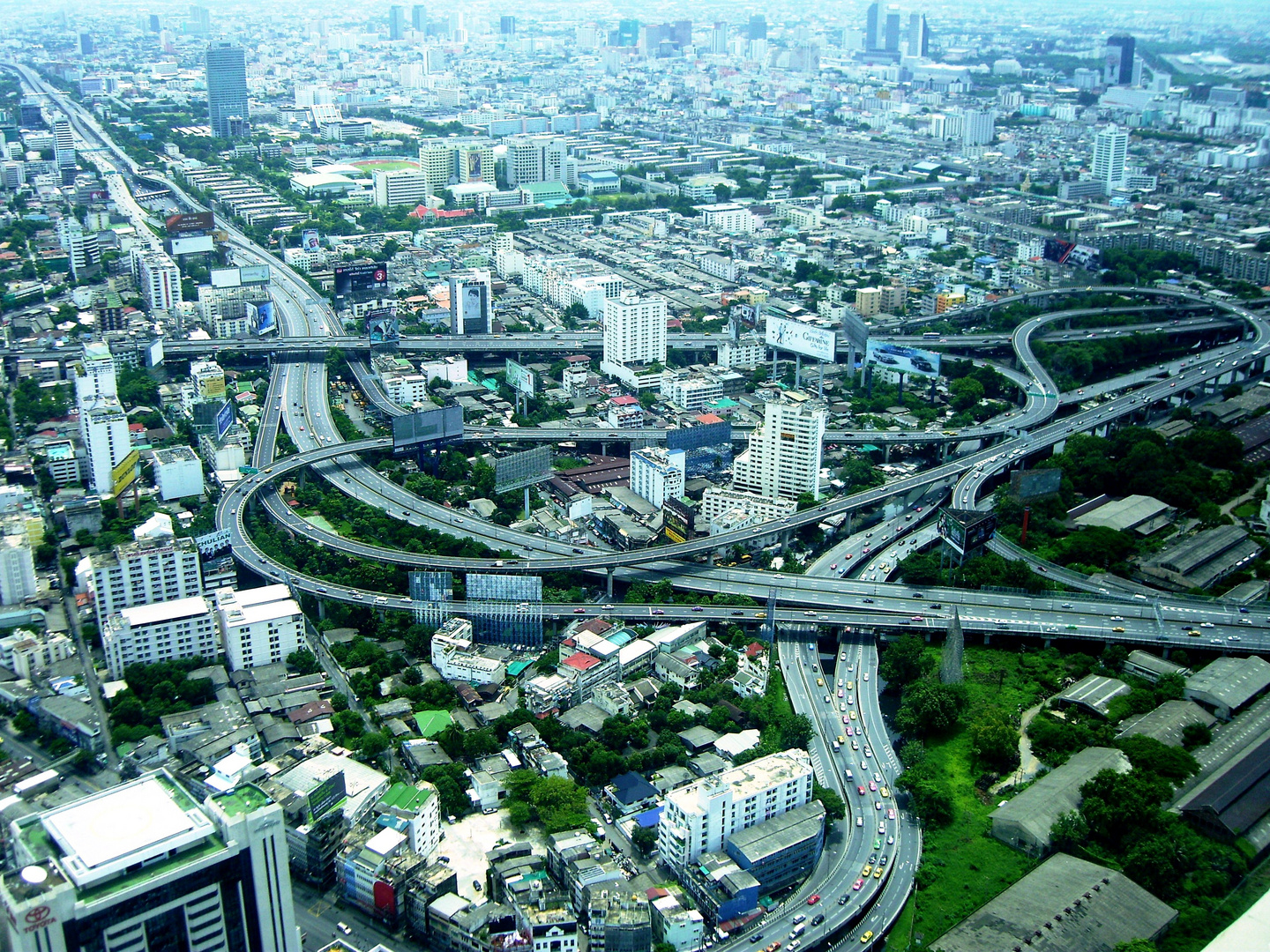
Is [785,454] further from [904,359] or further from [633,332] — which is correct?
[633,332]

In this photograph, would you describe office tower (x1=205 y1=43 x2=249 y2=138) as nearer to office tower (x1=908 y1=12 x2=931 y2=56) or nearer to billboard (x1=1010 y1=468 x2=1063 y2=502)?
billboard (x1=1010 y1=468 x2=1063 y2=502)

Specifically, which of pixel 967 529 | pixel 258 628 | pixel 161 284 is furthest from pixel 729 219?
pixel 258 628

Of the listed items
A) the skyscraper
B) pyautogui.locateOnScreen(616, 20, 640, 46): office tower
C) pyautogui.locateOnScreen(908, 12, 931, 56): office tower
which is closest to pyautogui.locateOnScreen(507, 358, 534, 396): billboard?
pyautogui.locateOnScreen(908, 12, 931, 56): office tower

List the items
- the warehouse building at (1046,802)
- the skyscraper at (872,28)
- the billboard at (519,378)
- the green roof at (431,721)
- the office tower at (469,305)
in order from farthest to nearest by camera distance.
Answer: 1. the skyscraper at (872,28)
2. the office tower at (469,305)
3. the billboard at (519,378)
4. the green roof at (431,721)
5. the warehouse building at (1046,802)

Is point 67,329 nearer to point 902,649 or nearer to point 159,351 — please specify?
point 159,351

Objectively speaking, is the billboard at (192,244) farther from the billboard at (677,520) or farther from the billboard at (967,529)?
the billboard at (967,529)

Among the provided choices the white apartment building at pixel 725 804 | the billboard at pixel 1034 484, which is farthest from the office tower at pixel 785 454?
the white apartment building at pixel 725 804
